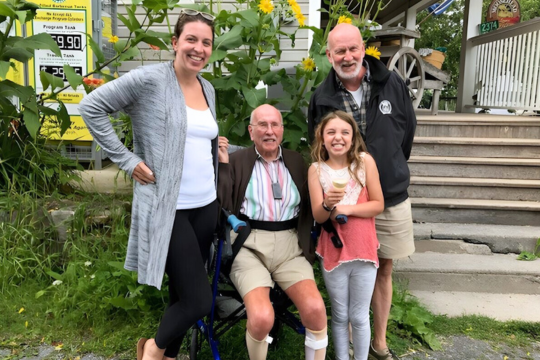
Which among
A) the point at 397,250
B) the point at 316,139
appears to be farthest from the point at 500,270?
the point at 316,139

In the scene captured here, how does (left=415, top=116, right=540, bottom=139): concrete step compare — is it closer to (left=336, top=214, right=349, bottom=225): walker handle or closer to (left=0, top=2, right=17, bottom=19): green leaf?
(left=336, top=214, right=349, bottom=225): walker handle

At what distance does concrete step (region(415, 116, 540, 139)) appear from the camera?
17.2 ft

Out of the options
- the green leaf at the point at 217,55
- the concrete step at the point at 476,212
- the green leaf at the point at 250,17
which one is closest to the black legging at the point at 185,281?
the green leaf at the point at 217,55

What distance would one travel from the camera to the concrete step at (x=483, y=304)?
3.24 meters

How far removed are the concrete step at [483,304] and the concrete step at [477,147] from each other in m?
1.95

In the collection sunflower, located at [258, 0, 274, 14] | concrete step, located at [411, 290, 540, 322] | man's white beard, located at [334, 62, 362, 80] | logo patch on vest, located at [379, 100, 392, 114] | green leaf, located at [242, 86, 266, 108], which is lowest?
concrete step, located at [411, 290, 540, 322]

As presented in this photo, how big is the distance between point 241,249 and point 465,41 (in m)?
6.82

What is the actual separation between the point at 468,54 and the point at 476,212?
4.17 m

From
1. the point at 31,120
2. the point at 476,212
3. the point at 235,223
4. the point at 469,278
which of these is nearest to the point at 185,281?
the point at 235,223

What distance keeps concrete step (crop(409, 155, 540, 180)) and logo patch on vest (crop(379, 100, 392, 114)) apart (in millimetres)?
2673

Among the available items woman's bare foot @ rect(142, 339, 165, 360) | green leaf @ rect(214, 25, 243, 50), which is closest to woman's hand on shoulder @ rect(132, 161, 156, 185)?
woman's bare foot @ rect(142, 339, 165, 360)

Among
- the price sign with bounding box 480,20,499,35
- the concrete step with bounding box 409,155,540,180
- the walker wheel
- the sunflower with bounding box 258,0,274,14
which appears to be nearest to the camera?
the walker wheel

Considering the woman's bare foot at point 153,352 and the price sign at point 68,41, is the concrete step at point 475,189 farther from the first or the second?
the price sign at point 68,41

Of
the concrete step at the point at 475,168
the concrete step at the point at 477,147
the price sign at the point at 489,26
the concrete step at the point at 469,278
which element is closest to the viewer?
the concrete step at the point at 469,278
